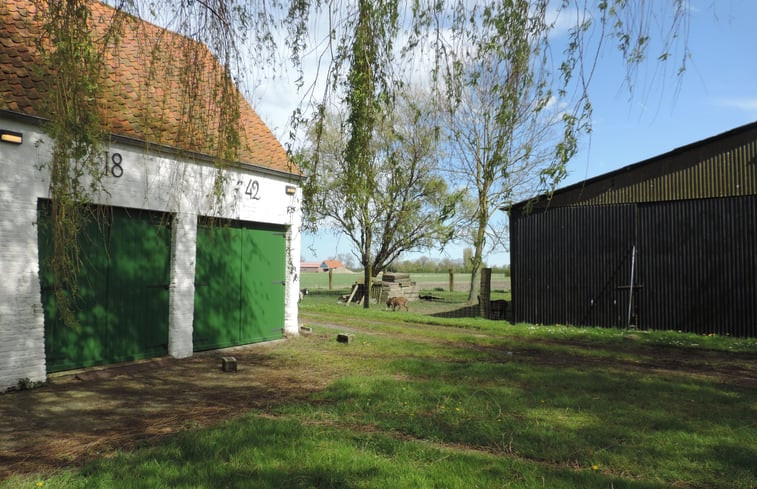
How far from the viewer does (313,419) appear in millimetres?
5375

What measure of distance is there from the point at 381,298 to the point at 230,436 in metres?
20.6

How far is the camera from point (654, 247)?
13.4 meters

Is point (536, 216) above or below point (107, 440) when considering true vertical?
above

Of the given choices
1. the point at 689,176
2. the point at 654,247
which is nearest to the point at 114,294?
the point at 654,247

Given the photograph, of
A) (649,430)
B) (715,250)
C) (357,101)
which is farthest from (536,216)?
(357,101)

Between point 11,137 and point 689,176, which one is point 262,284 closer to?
point 11,137

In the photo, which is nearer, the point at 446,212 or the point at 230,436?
the point at 446,212

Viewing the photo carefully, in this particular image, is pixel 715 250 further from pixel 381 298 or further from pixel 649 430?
pixel 381 298

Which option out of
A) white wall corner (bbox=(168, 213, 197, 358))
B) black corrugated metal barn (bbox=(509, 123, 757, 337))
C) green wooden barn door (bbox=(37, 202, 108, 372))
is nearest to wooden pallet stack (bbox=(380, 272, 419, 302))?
black corrugated metal barn (bbox=(509, 123, 757, 337))

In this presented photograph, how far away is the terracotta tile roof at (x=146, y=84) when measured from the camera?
14.5 feet

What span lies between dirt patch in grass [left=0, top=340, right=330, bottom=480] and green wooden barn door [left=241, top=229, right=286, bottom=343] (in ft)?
5.63

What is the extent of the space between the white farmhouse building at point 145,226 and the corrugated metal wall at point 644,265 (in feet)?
25.9

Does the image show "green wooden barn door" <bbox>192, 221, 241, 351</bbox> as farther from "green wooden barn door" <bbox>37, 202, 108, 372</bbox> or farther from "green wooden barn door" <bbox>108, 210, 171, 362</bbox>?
"green wooden barn door" <bbox>37, 202, 108, 372</bbox>

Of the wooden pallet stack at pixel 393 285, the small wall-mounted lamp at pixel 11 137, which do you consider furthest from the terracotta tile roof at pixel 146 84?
the wooden pallet stack at pixel 393 285
